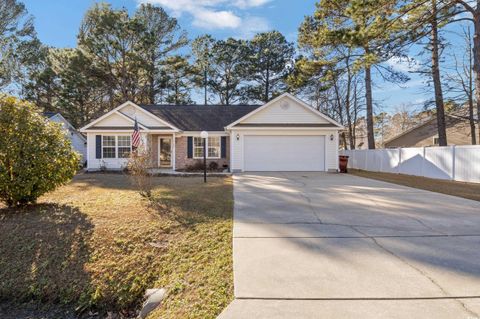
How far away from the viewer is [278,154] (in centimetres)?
1650

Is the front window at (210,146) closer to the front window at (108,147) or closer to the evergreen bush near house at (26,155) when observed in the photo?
the front window at (108,147)

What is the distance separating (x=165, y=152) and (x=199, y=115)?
144 inches

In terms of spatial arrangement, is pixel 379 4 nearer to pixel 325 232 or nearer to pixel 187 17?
pixel 325 232

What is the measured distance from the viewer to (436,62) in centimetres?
1598

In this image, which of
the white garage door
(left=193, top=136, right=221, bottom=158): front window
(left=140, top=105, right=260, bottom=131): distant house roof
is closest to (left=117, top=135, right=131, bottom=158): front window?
(left=140, top=105, right=260, bottom=131): distant house roof

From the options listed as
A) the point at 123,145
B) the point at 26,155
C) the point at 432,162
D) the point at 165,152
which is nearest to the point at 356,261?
the point at 26,155

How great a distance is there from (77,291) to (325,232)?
13.5 ft

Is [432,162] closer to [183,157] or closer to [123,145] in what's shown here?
[183,157]

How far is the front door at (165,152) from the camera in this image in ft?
60.9

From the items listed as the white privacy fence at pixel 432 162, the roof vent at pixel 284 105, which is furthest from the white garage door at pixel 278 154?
the white privacy fence at pixel 432 162

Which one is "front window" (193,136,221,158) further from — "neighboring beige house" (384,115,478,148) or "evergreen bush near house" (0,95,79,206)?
"neighboring beige house" (384,115,478,148)

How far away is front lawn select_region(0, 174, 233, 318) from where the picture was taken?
3.56 m

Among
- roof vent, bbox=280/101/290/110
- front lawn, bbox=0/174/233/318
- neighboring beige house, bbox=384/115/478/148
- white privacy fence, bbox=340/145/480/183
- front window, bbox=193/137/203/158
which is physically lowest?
front lawn, bbox=0/174/233/318

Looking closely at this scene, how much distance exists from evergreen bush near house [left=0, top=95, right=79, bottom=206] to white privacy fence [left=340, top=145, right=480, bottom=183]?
1528 centimetres
